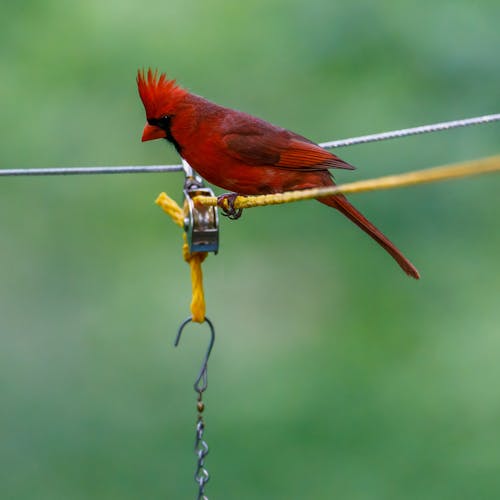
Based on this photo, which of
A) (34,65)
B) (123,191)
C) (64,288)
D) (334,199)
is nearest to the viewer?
(334,199)

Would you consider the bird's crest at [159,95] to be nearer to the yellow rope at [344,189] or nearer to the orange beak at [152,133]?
the orange beak at [152,133]

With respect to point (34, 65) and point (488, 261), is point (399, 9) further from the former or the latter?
point (34, 65)

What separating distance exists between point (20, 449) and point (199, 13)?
2.83 metres

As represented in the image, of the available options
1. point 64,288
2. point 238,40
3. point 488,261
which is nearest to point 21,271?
point 64,288

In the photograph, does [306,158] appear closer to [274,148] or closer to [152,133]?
[274,148]

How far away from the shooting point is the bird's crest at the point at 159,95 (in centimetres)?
311

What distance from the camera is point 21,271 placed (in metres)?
5.89

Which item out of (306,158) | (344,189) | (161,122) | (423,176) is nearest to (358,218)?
(306,158)

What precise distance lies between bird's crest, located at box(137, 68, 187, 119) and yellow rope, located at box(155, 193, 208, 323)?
32 cm

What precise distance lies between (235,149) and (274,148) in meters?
0.12

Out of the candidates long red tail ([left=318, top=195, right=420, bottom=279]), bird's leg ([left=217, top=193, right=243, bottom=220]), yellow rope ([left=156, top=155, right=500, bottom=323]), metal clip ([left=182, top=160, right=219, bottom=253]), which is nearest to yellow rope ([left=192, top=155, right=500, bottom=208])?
yellow rope ([left=156, top=155, right=500, bottom=323])

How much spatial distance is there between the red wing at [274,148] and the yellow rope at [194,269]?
0.39m

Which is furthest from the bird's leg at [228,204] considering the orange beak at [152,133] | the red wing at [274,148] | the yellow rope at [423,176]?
the yellow rope at [423,176]

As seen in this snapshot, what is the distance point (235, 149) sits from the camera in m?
3.22
